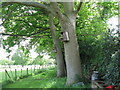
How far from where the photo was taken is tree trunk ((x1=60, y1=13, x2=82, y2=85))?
23.6 ft

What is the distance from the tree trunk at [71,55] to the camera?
283 inches

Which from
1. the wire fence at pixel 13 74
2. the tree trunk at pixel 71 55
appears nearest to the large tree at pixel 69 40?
the tree trunk at pixel 71 55

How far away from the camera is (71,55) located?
7312 millimetres

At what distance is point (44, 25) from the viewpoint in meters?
13.2

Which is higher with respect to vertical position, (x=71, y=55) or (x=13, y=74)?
(x=71, y=55)

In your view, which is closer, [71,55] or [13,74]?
[71,55]

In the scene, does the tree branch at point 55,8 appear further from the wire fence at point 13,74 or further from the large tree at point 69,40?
the wire fence at point 13,74

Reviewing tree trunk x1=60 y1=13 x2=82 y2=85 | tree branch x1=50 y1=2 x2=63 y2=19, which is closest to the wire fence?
tree trunk x1=60 y1=13 x2=82 y2=85

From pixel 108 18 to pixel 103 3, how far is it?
2.42 metres

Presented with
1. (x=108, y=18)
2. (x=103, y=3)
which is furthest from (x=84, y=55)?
(x=108, y=18)

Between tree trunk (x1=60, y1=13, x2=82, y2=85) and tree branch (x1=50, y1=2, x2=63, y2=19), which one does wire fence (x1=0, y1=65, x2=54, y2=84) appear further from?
tree branch (x1=50, y1=2, x2=63, y2=19)

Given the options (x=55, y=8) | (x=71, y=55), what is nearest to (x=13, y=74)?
(x=71, y=55)

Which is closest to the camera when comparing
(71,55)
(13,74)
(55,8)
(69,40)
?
(55,8)

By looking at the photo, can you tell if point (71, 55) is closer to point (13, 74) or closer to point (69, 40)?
point (69, 40)
